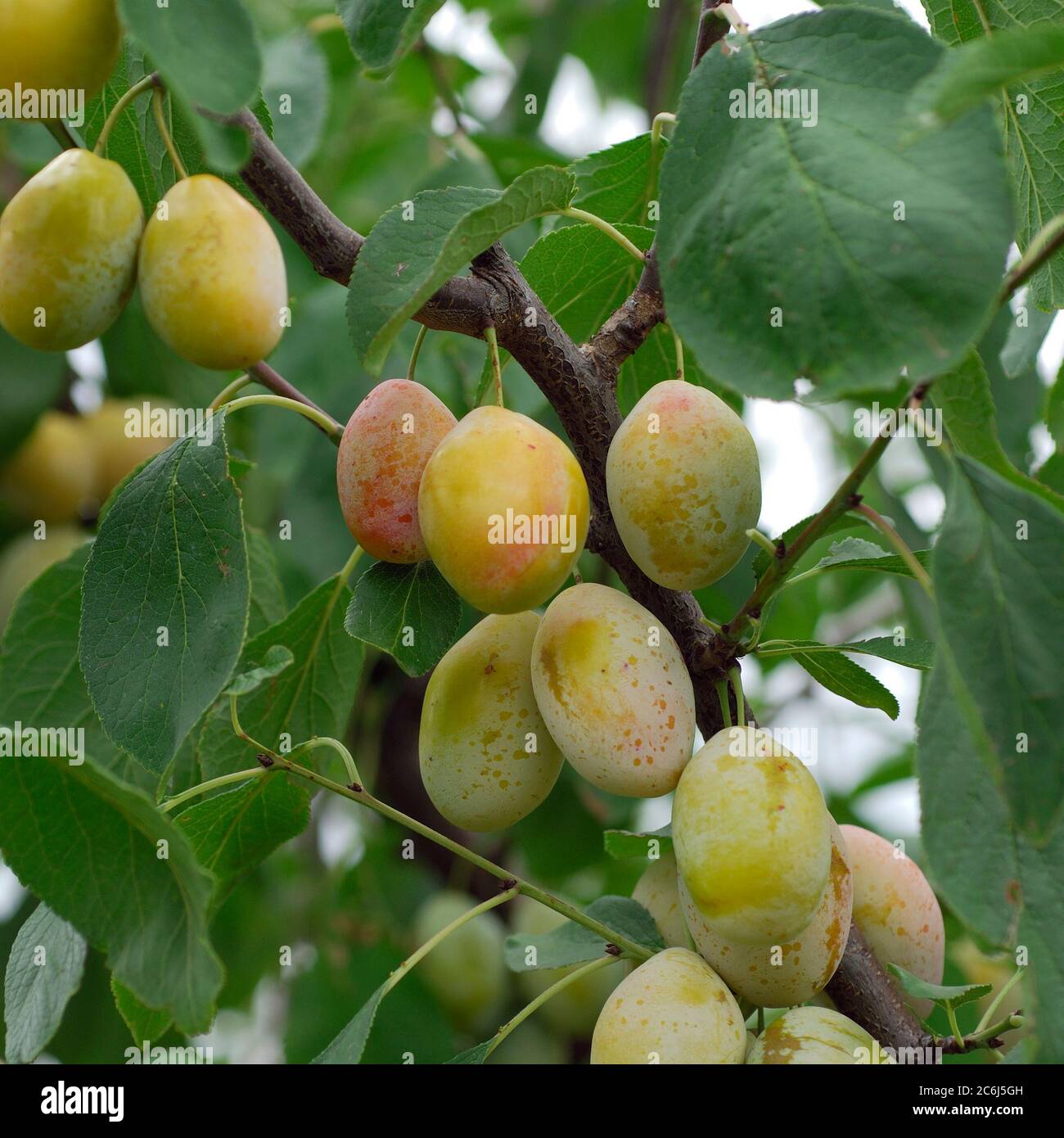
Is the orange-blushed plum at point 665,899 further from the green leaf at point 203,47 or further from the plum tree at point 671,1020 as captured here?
the green leaf at point 203,47

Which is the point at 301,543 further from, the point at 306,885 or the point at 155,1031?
the point at 306,885

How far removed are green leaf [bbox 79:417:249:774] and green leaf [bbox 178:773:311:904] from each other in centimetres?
8

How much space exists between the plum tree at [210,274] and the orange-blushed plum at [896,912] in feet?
1.63

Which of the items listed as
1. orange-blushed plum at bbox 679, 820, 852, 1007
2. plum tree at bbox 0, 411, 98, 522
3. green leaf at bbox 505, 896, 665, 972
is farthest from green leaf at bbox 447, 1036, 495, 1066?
plum tree at bbox 0, 411, 98, 522

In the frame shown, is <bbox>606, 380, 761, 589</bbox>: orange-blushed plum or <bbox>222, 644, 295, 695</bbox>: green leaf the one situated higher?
<bbox>606, 380, 761, 589</bbox>: orange-blushed plum

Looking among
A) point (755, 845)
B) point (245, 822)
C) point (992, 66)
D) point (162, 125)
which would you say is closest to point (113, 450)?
Answer: point (245, 822)

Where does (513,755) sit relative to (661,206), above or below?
below

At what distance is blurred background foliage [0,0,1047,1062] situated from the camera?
135 cm

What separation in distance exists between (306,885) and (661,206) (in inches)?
63.2

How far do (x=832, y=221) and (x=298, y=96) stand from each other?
1.22 metres

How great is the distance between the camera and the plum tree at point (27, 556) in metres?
1.39

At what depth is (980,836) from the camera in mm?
568

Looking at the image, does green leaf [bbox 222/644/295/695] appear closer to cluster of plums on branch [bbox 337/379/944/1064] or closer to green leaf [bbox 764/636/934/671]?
cluster of plums on branch [bbox 337/379/944/1064]
